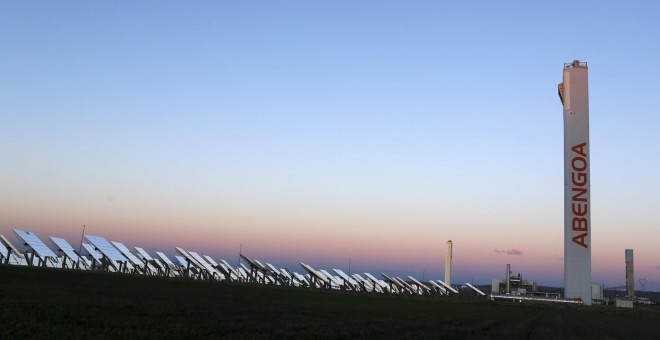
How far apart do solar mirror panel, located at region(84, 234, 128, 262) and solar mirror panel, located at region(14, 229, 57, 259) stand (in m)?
8.96

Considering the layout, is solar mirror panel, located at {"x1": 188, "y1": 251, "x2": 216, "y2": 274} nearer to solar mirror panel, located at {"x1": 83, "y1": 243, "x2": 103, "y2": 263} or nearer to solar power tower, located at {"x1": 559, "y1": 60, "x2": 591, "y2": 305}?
solar mirror panel, located at {"x1": 83, "y1": 243, "x2": 103, "y2": 263}

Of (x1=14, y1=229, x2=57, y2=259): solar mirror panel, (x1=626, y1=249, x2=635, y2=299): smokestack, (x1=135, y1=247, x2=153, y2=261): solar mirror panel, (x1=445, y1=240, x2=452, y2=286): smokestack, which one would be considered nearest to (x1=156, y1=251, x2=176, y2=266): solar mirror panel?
(x1=135, y1=247, x2=153, y2=261): solar mirror panel

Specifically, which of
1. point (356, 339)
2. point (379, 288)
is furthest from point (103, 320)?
point (379, 288)

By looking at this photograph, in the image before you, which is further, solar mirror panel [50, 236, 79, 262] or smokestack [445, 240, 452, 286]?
smokestack [445, 240, 452, 286]

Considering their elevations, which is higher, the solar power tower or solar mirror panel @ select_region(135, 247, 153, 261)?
the solar power tower

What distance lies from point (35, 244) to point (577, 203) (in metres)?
73.9

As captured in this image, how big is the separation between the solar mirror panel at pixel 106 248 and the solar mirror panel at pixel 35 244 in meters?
8.96

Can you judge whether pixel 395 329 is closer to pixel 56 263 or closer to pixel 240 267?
pixel 56 263

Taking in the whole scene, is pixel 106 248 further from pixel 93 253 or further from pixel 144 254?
pixel 144 254

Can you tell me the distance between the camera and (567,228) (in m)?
76.8

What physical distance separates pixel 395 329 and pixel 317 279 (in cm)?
8915

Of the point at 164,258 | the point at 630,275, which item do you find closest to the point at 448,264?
the point at 630,275

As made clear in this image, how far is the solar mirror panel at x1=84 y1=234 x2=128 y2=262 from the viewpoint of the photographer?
8700 cm

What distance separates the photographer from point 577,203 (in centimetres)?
7650
